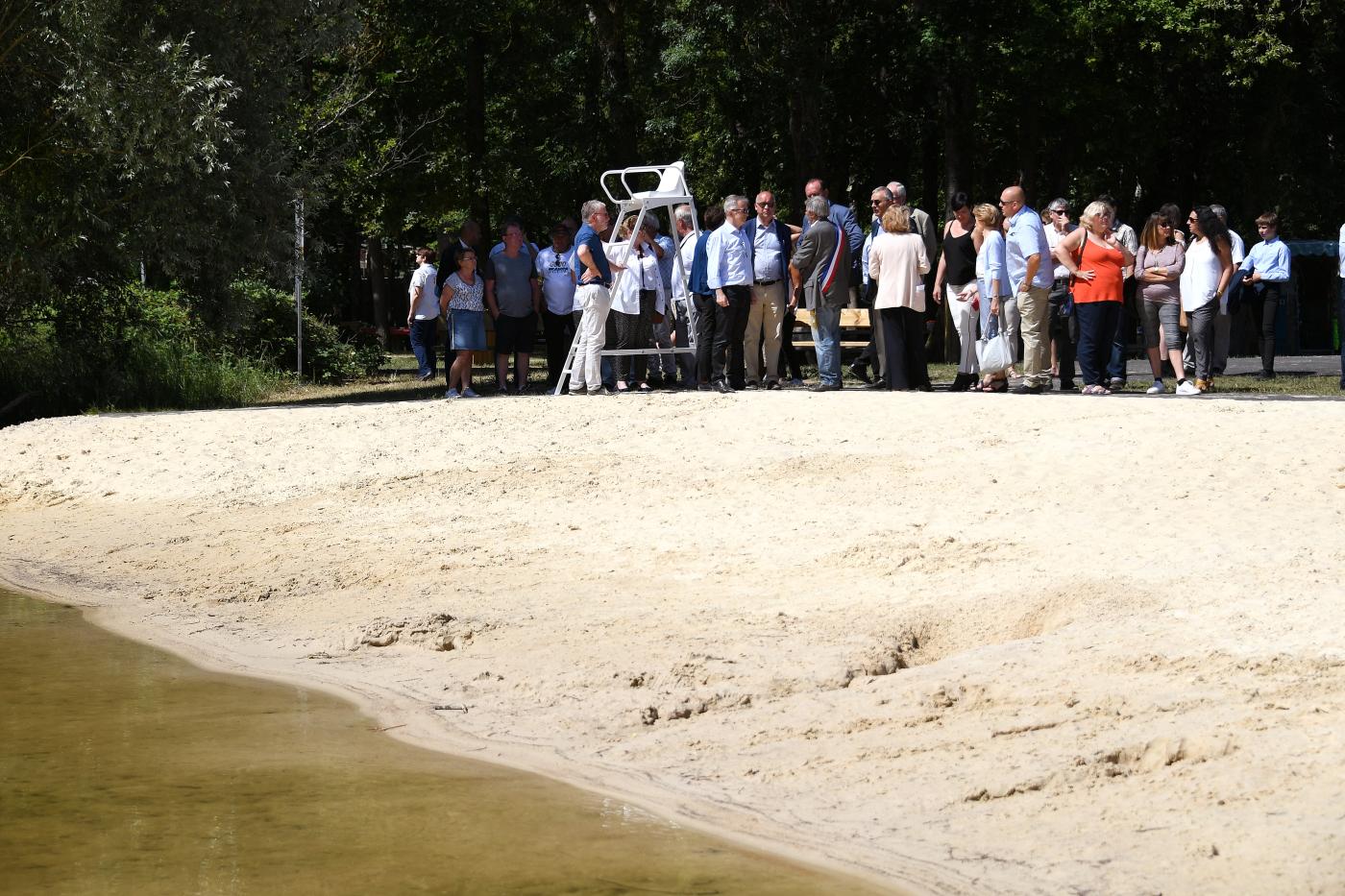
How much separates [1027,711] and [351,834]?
8.06 feet

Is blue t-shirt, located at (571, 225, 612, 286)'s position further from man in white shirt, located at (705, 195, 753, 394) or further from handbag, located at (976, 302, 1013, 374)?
handbag, located at (976, 302, 1013, 374)

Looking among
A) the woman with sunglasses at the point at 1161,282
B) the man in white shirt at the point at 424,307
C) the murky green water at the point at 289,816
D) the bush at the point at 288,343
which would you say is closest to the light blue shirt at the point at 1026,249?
the woman with sunglasses at the point at 1161,282

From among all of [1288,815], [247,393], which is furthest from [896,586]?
[247,393]

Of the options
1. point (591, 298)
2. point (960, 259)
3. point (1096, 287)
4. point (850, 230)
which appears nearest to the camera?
point (1096, 287)

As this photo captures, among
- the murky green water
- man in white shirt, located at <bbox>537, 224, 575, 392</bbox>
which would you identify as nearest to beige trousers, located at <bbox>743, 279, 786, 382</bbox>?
man in white shirt, located at <bbox>537, 224, 575, 392</bbox>

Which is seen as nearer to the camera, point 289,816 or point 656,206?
point 289,816

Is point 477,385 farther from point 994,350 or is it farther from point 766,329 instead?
point 994,350

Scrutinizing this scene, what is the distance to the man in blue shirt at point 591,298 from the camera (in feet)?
53.1

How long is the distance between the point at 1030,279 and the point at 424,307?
9.63 metres

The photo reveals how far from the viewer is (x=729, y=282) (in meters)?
16.1

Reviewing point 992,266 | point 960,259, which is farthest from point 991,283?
point 960,259

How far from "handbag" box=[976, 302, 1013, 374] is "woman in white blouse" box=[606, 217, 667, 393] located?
3477mm

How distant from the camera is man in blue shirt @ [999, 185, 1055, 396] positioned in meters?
14.5

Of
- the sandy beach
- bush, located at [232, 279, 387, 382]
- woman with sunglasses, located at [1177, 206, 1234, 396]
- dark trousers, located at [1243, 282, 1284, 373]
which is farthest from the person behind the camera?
bush, located at [232, 279, 387, 382]
